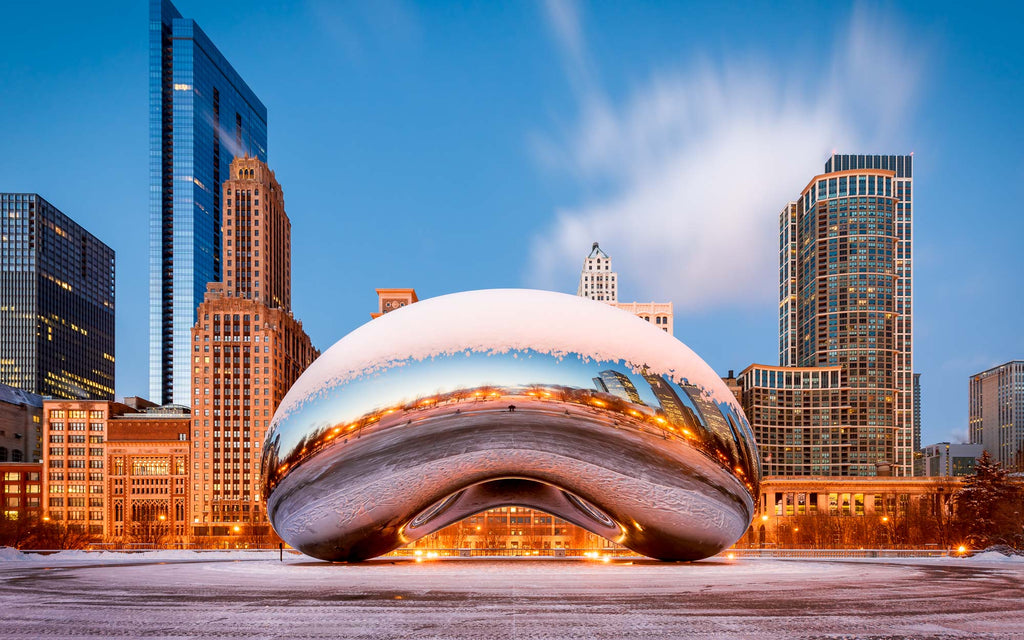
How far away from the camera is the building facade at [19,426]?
130 metres

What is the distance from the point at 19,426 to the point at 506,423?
488ft

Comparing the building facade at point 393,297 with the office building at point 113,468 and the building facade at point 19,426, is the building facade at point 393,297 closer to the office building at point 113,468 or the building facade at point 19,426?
the office building at point 113,468

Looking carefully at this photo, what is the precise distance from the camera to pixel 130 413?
420ft

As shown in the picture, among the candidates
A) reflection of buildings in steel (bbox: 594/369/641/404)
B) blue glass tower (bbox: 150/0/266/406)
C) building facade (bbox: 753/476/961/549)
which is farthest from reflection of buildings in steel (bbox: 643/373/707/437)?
blue glass tower (bbox: 150/0/266/406)

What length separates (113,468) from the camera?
387 feet

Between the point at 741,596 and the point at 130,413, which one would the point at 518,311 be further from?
the point at 130,413

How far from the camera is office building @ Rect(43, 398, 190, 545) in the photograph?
378ft

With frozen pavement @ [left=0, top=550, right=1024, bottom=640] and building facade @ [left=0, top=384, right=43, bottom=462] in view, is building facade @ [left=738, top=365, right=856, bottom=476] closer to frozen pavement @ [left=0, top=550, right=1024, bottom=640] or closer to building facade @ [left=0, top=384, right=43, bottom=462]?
building facade @ [left=0, top=384, right=43, bottom=462]

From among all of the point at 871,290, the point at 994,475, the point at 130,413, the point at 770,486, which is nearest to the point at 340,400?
the point at 994,475

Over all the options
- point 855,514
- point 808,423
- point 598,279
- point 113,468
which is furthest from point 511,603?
point 808,423

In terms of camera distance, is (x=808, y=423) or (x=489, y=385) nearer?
(x=489, y=385)

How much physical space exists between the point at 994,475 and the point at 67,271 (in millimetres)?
180820

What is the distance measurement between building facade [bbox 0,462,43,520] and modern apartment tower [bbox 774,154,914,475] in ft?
445

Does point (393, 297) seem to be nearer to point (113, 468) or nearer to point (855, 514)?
point (113, 468)
